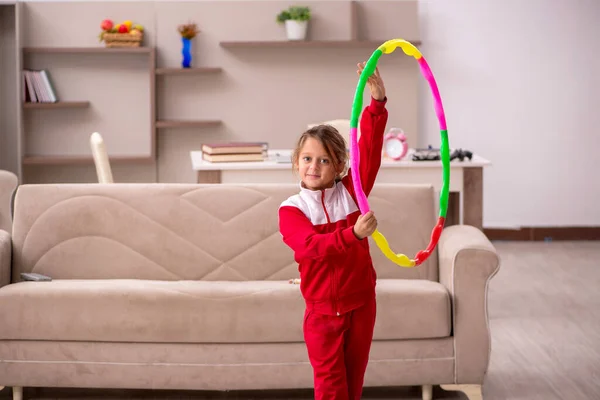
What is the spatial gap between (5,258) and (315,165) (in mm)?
1653

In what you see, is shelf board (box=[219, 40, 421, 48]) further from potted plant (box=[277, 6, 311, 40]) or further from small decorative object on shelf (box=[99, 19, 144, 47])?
small decorative object on shelf (box=[99, 19, 144, 47])

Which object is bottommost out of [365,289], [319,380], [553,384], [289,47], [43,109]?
[553,384]

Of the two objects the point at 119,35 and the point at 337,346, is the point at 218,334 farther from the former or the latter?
the point at 119,35

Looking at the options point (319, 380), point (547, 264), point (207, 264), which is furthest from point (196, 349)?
point (547, 264)

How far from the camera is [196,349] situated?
125 inches

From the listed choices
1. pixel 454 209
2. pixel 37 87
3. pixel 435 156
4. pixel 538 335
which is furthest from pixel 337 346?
pixel 37 87

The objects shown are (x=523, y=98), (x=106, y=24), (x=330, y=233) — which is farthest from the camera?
(x=523, y=98)

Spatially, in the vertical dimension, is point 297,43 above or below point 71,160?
above

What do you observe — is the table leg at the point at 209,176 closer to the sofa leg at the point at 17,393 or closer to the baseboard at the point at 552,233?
the sofa leg at the point at 17,393

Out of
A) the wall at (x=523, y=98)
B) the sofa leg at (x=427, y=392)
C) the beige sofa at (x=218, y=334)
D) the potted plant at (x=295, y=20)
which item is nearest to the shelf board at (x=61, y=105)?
the potted plant at (x=295, y=20)

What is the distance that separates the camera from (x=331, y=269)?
7.52 feet

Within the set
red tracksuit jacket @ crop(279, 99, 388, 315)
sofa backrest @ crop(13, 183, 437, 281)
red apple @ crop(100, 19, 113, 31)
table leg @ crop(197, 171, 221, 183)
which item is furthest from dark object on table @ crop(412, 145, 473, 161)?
red apple @ crop(100, 19, 113, 31)

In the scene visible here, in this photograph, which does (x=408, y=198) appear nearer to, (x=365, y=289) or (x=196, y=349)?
(x=196, y=349)

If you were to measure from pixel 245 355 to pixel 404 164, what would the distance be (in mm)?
1862
